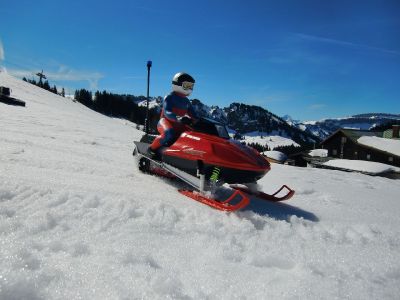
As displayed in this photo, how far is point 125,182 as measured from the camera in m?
5.86

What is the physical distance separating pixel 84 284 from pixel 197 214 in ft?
6.84

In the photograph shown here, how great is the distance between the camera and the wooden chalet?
45.5 m

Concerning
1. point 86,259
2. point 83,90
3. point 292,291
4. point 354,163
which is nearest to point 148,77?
point 86,259

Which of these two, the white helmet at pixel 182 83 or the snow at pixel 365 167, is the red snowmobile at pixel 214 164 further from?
the snow at pixel 365 167

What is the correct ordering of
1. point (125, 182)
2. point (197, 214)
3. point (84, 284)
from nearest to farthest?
point (84, 284) < point (197, 214) < point (125, 182)

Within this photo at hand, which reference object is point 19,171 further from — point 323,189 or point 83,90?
point 83,90

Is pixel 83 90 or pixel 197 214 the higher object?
pixel 83 90

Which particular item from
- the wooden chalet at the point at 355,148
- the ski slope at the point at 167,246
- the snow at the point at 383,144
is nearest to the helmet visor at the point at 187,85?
the ski slope at the point at 167,246

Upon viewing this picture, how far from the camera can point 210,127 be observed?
5.89 meters

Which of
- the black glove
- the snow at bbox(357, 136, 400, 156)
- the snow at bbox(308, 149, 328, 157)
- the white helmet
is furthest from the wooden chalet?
the black glove

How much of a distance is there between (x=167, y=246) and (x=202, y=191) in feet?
6.54

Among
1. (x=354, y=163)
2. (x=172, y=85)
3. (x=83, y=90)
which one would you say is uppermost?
(x=83, y=90)

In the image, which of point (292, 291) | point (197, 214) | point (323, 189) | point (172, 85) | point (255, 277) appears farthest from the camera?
point (323, 189)

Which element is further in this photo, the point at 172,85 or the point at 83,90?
the point at 83,90
